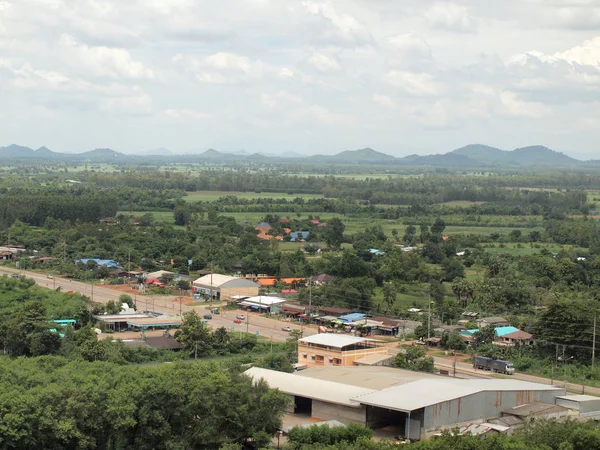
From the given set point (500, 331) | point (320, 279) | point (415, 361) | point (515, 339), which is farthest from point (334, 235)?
point (415, 361)

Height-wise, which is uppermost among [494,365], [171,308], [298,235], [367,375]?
[298,235]

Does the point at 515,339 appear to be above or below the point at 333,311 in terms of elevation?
above

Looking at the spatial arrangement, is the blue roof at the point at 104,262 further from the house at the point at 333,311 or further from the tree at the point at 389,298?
the tree at the point at 389,298

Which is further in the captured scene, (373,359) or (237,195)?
(237,195)

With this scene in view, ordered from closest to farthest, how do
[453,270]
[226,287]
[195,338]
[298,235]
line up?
[195,338], [226,287], [453,270], [298,235]

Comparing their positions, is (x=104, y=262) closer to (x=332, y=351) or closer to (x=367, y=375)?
(x=332, y=351)

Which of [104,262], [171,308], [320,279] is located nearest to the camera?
[171,308]
